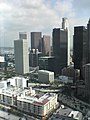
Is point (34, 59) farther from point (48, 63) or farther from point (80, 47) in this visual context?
point (80, 47)

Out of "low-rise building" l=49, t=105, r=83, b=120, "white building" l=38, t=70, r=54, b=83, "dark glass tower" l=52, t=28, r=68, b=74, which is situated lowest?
"low-rise building" l=49, t=105, r=83, b=120

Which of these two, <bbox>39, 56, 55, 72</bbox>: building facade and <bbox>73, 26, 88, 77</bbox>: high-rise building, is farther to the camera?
<bbox>39, 56, 55, 72</bbox>: building facade

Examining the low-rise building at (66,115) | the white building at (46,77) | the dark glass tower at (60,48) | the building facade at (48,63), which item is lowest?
the low-rise building at (66,115)

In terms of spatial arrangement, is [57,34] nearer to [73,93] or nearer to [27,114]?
[73,93]

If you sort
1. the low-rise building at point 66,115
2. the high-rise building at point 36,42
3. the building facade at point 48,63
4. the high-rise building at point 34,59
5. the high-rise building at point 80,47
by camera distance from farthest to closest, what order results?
1. the high-rise building at point 36,42
2. the high-rise building at point 34,59
3. the building facade at point 48,63
4. the high-rise building at point 80,47
5. the low-rise building at point 66,115

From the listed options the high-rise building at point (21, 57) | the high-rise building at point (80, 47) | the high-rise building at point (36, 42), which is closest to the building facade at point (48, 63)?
the high-rise building at point (21, 57)

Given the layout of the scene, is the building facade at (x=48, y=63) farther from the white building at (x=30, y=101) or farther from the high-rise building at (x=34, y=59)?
the white building at (x=30, y=101)

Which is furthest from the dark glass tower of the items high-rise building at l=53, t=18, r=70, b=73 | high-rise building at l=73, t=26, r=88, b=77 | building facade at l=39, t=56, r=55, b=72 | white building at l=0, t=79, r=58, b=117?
white building at l=0, t=79, r=58, b=117

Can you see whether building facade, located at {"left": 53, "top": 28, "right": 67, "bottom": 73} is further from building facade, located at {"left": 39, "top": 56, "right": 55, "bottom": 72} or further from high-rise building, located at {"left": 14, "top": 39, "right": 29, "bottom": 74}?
high-rise building, located at {"left": 14, "top": 39, "right": 29, "bottom": 74}
